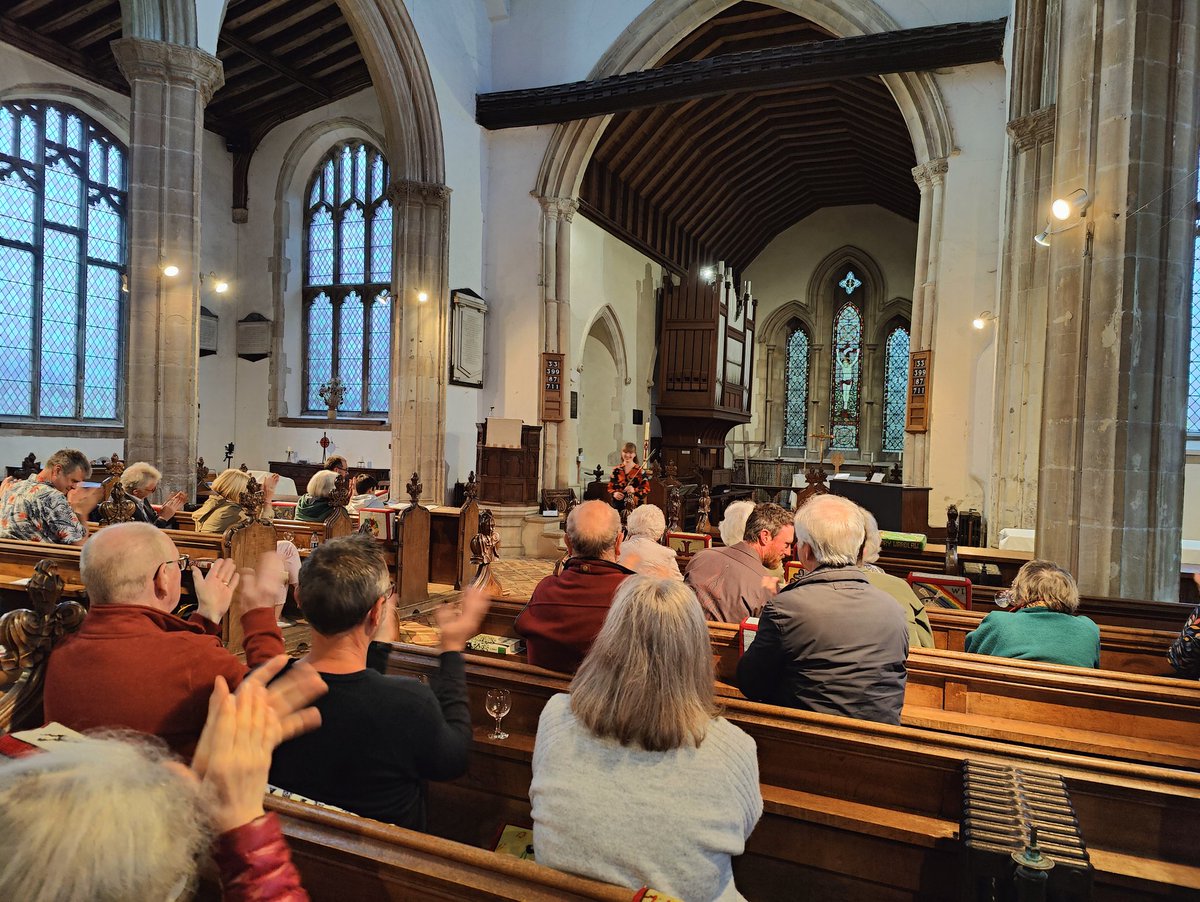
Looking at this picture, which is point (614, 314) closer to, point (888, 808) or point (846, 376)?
point (846, 376)

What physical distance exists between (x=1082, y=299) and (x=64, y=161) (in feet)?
41.8

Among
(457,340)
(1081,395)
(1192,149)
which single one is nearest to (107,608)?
(1081,395)

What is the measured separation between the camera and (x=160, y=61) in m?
6.90

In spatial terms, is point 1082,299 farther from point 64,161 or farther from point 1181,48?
point 64,161

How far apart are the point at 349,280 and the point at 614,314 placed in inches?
178

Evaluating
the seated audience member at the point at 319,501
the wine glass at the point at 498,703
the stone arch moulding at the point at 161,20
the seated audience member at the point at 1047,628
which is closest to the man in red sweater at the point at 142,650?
the wine glass at the point at 498,703

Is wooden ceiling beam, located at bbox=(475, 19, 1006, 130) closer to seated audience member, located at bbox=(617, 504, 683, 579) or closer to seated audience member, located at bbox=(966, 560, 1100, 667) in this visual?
seated audience member, located at bbox=(617, 504, 683, 579)

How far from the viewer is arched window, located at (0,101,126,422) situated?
10.9 metres

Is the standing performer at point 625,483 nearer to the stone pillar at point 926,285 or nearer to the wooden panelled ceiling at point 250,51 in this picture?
the stone pillar at point 926,285

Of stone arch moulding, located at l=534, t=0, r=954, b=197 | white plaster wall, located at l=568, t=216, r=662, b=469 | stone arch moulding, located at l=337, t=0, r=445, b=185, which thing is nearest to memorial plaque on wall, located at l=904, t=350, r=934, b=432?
stone arch moulding, located at l=534, t=0, r=954, b=197

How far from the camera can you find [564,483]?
1130 centimetres

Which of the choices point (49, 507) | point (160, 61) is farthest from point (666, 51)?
point (49, 507)

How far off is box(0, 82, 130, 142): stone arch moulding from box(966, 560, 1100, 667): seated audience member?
485 inches

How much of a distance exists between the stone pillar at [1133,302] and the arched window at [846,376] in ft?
45.0
